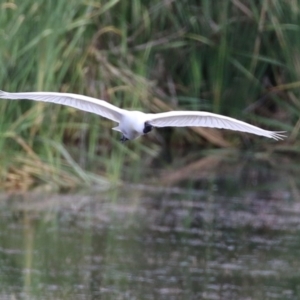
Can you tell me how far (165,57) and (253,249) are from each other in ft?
12.6

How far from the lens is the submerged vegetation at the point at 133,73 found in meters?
7.59

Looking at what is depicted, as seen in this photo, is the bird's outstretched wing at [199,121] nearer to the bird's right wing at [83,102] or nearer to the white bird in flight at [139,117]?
the white bird in flight at [139,117]

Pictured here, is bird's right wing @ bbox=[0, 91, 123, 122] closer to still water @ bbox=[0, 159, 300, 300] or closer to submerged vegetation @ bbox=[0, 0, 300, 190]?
still water @ bbox=[0, 159, 300, 300]

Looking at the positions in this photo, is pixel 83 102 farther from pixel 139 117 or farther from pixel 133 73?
pixel 133 73

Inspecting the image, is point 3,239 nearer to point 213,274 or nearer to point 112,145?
point 213,274

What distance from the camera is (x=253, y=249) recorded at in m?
6.53

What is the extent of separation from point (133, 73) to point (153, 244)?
2.58 meters

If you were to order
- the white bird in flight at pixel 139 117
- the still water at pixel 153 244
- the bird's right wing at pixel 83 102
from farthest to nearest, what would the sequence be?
the still water at pixel 153 244 < the bird's right wing at pixel 83 102 < the white bird in flight at pixel 139 117

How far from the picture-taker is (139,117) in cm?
535

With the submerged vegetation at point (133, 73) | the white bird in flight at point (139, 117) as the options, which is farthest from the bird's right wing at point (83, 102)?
the submerged vegetation at point (133, 73)

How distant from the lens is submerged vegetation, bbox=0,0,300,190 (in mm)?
7594

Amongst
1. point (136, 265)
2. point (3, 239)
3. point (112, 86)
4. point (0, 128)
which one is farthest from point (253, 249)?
point (112, 86)

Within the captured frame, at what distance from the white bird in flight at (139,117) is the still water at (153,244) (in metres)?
0.80

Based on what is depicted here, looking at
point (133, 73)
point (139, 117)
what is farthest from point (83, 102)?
point (133, 73)
